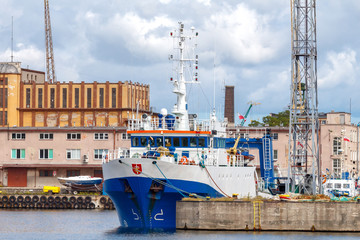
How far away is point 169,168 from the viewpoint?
58062 millimetres

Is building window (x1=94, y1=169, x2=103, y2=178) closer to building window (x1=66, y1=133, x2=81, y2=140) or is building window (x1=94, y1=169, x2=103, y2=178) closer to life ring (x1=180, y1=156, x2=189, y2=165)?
building window (x1=66, y1=133, x2=81, y2=140)

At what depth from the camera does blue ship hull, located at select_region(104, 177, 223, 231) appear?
5838cm

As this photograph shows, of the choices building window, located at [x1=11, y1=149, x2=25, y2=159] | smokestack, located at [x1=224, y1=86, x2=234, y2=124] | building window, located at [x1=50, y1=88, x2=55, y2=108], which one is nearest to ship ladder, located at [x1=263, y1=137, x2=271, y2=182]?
building window, located at [x1=11, y1=149, x2=25, y2=159]

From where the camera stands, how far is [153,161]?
57375 millimetres

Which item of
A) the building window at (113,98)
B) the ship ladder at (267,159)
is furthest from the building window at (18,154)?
the ship ladder at (267,159)

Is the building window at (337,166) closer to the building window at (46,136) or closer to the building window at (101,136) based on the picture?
the building window at (101,136)

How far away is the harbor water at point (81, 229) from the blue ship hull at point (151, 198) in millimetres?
1931

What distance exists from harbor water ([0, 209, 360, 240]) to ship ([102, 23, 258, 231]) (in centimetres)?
247

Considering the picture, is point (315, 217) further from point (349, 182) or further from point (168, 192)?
point (349, 182)

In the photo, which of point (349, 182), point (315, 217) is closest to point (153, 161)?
point (315, 217)

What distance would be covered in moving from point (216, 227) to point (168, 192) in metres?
5.39

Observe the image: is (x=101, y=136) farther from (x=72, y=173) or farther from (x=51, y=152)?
(x=51, y=152)

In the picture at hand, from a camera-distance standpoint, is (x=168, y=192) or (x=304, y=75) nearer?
(x=168, y=192)

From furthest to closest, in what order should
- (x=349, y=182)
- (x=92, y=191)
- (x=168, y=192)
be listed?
(x=92, y=191), (x=349, y=182), (x=168, y=192)
